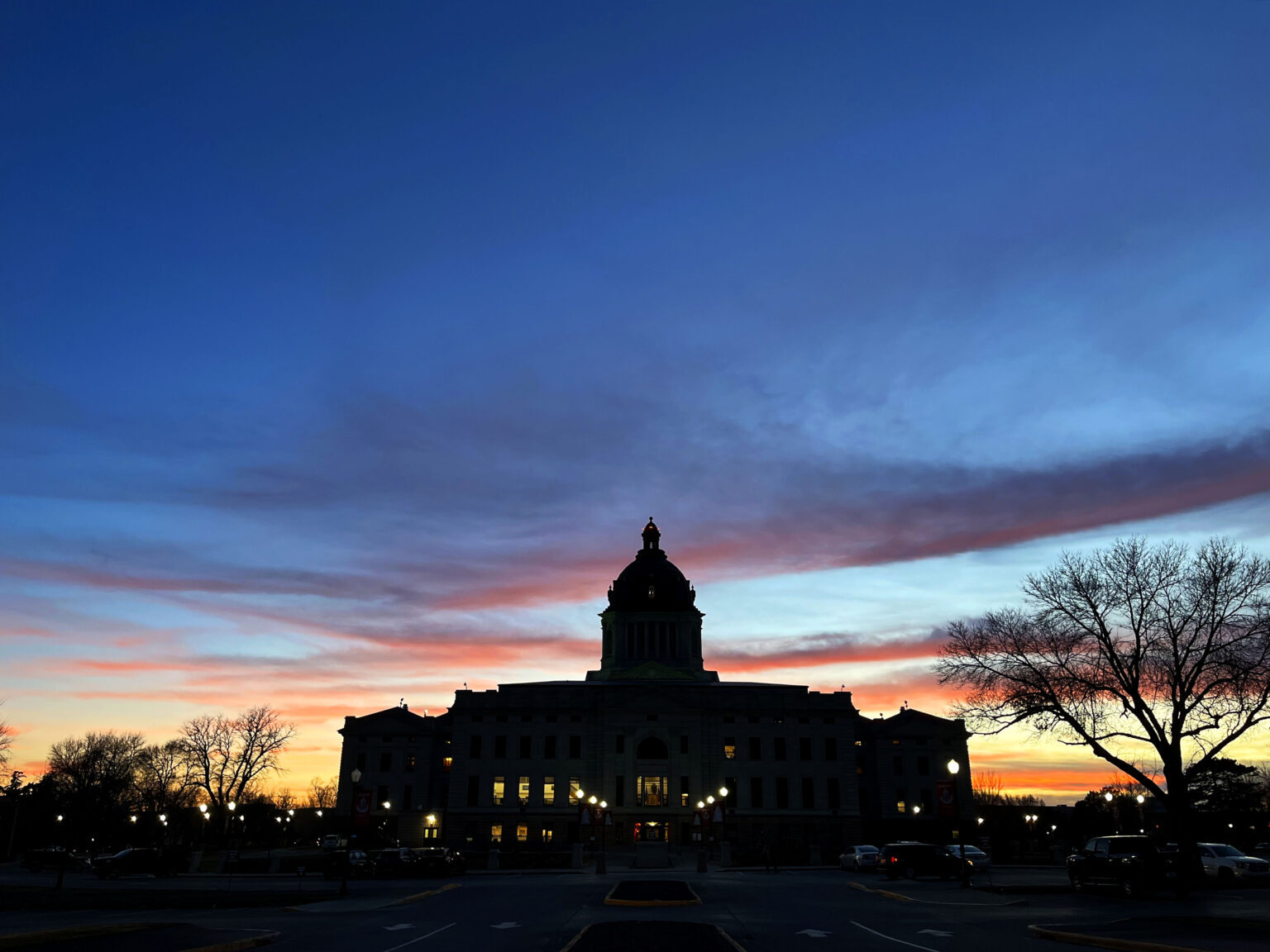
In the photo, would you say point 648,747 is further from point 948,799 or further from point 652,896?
Answer: point 652,896

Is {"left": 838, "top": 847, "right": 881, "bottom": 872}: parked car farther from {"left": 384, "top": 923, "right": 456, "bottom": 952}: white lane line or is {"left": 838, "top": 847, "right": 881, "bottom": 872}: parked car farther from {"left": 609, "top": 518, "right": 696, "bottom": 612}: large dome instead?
{"left": 609, "top": 518, "right": 696, "bottom": 612}: large dome

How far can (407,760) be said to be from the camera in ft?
374

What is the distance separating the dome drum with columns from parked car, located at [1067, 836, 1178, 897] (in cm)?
9103

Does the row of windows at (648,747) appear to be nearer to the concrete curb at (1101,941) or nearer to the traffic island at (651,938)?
the traffic island at (651,938)

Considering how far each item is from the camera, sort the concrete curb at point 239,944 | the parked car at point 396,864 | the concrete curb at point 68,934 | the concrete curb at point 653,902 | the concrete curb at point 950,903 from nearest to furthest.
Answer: the concrete curb at point 68,934
the concrete curb at point 239,944
the concrete curb at point 653,902
the concrete curb at point 950,903
the parked car at point 396,864

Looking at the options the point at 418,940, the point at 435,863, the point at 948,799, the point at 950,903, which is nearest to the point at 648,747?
the point at 435,863

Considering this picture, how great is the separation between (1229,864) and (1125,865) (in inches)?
563

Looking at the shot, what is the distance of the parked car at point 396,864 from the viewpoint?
5172cm

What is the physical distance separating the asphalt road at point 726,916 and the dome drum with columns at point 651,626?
89061 millimetres

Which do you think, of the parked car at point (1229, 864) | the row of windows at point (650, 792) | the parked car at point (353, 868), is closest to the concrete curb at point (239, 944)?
the parked car at point (353, 868)

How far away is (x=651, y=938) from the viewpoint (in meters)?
19.1

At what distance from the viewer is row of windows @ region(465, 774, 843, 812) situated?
104 metres

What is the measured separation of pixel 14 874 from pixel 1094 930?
6923cm

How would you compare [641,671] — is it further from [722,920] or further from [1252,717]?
[722,920]
